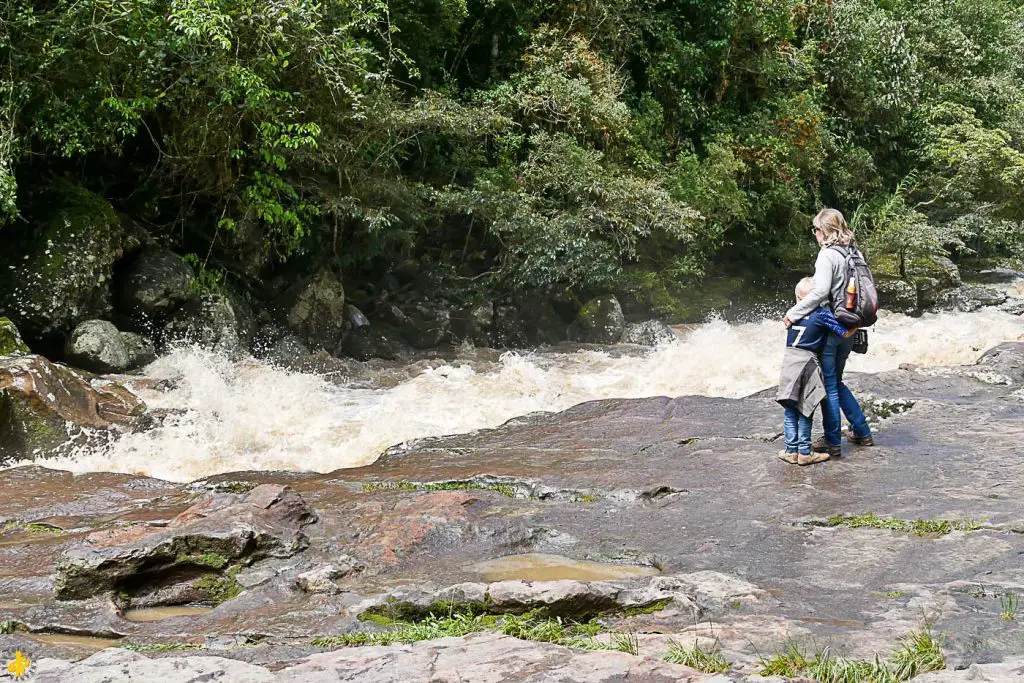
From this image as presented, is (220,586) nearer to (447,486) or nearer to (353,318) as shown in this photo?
(447,486)

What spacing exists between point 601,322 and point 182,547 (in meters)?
12.9

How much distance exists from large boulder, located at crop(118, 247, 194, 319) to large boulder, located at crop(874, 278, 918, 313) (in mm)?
14434

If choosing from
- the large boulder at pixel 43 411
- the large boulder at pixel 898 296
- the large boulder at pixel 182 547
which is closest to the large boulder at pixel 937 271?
the large boulder at pixel 898 296

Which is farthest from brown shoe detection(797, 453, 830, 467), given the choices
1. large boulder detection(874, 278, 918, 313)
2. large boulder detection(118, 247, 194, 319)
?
large boulder detection(874, 278, 918, 313)

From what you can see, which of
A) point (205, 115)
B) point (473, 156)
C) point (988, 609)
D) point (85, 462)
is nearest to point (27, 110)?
point (205, 115)

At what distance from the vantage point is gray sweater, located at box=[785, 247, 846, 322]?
609cm

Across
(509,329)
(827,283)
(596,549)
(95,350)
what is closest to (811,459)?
(827,283)

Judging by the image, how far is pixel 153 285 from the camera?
12.4m

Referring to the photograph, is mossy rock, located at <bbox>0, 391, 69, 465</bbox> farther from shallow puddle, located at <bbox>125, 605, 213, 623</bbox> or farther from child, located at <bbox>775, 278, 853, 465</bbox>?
child, located at <bbox>775, 278, 853, 465</bbox>

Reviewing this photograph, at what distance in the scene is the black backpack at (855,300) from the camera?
20.0 ft

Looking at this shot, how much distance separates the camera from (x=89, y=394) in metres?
8.86

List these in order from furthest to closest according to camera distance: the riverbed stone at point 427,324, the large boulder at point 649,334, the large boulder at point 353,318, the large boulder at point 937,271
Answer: the large boulder at point 937,271
the large boulder at point 649,334
the riverbed stone at point 427,324
the large boulder at point 353,318

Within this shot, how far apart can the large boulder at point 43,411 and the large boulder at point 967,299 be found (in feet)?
55.9

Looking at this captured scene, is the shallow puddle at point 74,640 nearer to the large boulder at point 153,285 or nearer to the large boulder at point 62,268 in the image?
the large boulder at point 62,268
